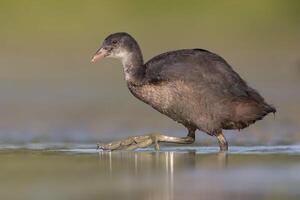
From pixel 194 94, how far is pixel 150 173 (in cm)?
230

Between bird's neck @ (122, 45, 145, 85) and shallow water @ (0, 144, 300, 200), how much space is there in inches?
30.6

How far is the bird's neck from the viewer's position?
1373 centimetres

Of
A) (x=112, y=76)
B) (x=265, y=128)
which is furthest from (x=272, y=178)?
(x=112, y=76)

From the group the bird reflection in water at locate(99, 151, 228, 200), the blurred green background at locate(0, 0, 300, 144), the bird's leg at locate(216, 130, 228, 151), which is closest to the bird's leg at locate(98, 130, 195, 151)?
the bird reflection in water at locate(99, 151, 228, 200)

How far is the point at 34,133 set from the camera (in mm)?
15805

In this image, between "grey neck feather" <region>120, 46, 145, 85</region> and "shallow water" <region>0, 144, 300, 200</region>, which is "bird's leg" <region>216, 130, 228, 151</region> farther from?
"grey neck feather" <region>120, 46, 145, 85</region>

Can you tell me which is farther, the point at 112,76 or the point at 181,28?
the point at 181,28

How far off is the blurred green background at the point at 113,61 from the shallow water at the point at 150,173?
1.62 metres

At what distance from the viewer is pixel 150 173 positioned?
1131cm

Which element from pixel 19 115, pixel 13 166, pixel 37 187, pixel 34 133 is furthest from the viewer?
pixel 19 115

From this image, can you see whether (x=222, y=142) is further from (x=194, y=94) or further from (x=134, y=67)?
(x=134, y=67)

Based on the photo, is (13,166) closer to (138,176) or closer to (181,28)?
(138,176)

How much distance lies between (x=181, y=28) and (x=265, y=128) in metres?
7.56

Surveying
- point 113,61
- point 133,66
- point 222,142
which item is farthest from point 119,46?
point 113,61
